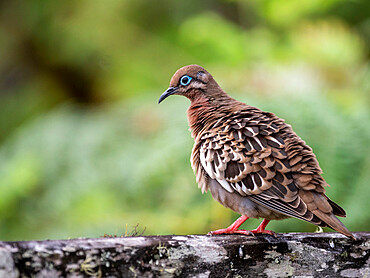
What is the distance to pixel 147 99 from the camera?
647 centimetres

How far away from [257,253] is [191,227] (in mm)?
2340

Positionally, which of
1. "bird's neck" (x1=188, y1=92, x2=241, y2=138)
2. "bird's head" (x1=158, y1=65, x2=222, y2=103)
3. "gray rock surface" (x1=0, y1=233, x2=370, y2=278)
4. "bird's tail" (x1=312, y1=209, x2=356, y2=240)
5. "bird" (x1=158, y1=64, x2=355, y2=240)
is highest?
"bird's head" (x1=158, y1=65, x2=222, y2=103)

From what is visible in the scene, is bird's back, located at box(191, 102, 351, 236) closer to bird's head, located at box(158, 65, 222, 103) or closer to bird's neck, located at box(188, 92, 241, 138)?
bird's neck, located at box(188, 92, 241, 138)

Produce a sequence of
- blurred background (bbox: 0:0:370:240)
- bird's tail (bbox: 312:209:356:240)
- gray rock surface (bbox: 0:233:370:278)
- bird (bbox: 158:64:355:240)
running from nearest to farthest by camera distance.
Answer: gray rock surface (bbox: 0:233:370:278) → bird's tail (bbox: 312:209:356:240) → bird (bbox: 158:64:355:240) → blurred background (bbox: 0:0:370:240)

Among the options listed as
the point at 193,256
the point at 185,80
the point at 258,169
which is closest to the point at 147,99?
the point at 185,80

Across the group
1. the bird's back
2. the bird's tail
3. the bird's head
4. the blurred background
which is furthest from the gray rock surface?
the blurred background

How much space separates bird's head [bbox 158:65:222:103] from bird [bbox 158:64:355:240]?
343 millimetres

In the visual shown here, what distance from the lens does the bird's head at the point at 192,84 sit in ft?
13.0

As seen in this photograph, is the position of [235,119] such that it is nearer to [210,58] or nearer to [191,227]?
[191,227]

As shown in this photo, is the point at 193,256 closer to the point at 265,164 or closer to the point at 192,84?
the point at 265,164

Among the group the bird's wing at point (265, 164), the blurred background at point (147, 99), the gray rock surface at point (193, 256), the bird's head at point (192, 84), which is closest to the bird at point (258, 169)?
the bird's wing at point (265, 164)

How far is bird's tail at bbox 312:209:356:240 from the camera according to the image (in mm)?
2662

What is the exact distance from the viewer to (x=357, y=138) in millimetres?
5129

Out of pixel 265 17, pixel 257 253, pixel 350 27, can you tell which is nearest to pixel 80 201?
pixel 265 17
